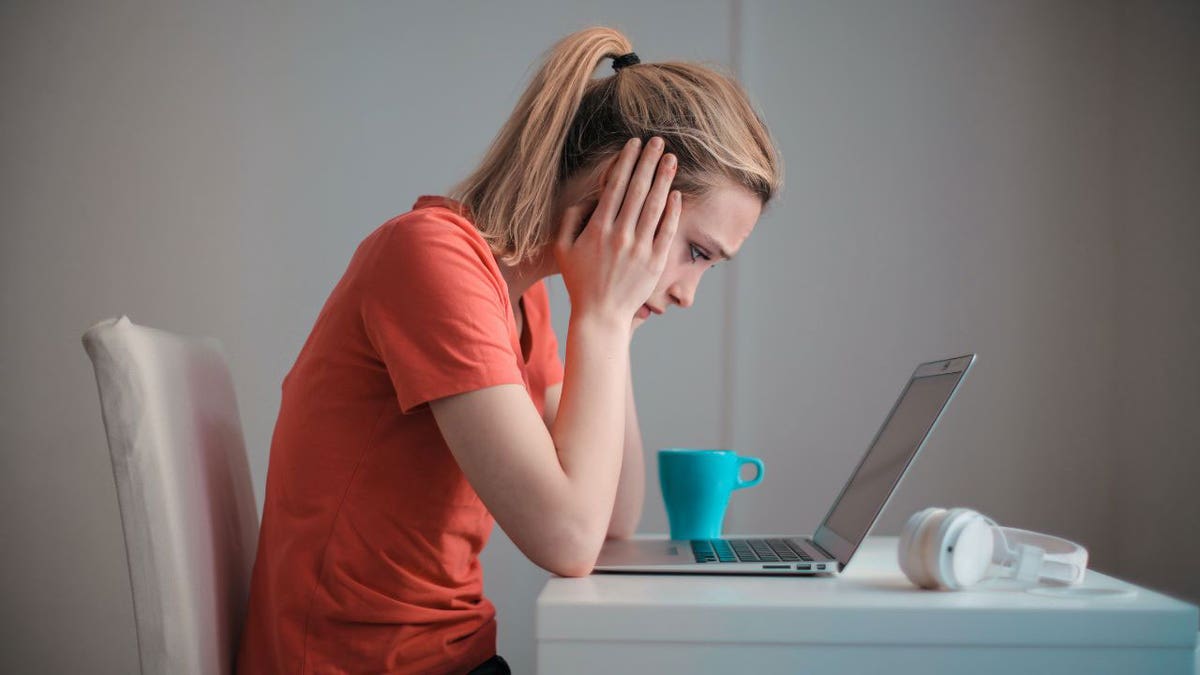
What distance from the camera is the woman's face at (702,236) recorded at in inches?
41.0

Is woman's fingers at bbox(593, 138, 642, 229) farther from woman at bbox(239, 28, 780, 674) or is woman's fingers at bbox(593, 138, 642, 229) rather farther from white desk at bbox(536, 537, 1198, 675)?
white desk at bbox(536, 537, 1198, 675)

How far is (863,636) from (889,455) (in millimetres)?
328

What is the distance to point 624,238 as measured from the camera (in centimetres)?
99

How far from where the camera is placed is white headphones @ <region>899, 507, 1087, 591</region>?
72cm

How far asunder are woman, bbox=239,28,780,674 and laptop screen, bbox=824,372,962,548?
23 centimetres

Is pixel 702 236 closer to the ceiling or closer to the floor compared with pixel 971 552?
closer to the ceiling

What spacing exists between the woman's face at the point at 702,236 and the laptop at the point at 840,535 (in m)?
0.25

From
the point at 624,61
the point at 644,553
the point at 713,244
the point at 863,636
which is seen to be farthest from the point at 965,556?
the point at 624,61

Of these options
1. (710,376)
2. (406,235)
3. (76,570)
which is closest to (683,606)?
(406,235)

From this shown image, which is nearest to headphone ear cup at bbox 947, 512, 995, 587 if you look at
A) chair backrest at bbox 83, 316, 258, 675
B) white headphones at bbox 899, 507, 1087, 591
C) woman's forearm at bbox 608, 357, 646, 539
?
white headphones at bbox 899, 507, 1087, 591

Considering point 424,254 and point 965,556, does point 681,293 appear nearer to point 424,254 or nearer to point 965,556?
point 424,254

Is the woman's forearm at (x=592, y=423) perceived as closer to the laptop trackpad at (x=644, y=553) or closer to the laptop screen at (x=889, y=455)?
the laptop trackpad at (x=644, y=553)

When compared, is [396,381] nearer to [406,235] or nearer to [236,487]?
[406,235]

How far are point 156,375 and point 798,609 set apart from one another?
1.82 ft
